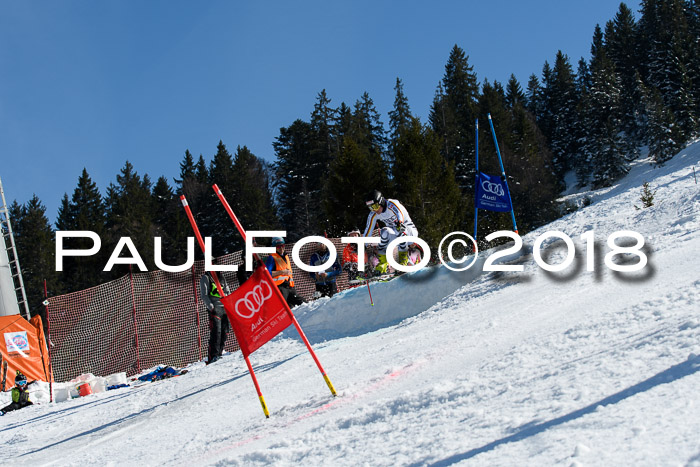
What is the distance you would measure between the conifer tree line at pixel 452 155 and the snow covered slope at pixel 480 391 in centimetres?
2812

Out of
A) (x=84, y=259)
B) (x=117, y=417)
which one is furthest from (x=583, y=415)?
(x=84, y=259)

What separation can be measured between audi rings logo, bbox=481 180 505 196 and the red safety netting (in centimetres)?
541

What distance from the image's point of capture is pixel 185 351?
15891mm

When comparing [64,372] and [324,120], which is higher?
[324,120]

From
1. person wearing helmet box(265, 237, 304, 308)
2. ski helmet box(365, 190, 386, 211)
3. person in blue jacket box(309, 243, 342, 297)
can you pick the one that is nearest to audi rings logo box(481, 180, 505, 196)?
ski helmet box(365, 190, 386, 211)

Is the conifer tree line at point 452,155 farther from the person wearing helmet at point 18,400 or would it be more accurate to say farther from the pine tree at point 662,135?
the person wearing helmet at point 18,400

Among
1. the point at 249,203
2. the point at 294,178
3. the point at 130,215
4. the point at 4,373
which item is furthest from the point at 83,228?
the point at 4,373

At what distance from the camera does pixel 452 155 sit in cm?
5297

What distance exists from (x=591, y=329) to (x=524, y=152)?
50.9 metres

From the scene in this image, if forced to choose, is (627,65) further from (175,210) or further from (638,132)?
(175,210)

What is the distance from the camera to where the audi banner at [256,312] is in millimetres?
5695

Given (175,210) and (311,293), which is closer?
(311,293)

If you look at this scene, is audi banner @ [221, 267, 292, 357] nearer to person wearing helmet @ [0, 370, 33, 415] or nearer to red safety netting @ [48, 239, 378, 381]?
person wearing helmet @ [0, 370, 33, 415]

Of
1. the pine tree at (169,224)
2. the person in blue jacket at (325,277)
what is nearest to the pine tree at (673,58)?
the person in blue jacket at (325,277)
